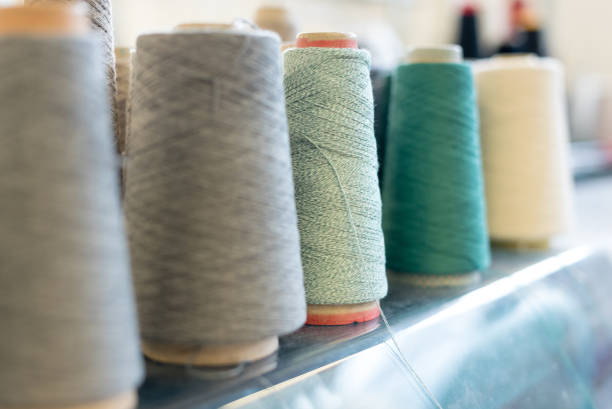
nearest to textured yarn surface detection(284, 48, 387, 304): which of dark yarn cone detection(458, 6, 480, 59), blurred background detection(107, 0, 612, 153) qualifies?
blurred background detection(107, 0, 612, 153)

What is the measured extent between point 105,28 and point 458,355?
0.38 meters

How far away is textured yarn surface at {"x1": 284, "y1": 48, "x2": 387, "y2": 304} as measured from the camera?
0.48 meters

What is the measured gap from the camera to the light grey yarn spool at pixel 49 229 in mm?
288

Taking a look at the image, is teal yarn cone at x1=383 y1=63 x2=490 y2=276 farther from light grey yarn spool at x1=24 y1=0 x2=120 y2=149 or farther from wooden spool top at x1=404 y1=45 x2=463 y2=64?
light grey yarn spool at x1=24 y1=0 x2=120 y2=149

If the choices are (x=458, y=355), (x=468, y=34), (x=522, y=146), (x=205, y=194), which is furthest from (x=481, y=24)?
(x=205, y=194)

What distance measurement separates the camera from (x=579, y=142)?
8.60 ft

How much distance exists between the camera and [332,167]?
18.9 inches

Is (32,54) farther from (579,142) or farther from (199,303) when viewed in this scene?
(579,142)

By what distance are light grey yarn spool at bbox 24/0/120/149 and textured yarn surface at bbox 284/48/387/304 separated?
0.13 metres

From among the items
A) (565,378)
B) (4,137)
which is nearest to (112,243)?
(4,137)

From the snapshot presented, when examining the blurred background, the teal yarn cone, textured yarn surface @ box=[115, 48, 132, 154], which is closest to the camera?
textured yarn surface @ box=[115, 48, 132, 154]

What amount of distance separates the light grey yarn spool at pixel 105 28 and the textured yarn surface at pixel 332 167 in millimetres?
128

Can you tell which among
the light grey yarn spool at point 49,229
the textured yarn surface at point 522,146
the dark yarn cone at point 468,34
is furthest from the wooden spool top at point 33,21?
the dark yarn cone at point 468,34

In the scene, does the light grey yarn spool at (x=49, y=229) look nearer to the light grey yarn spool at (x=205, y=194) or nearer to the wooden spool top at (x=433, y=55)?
the light grey yarn spool at (x=205, y=194)
